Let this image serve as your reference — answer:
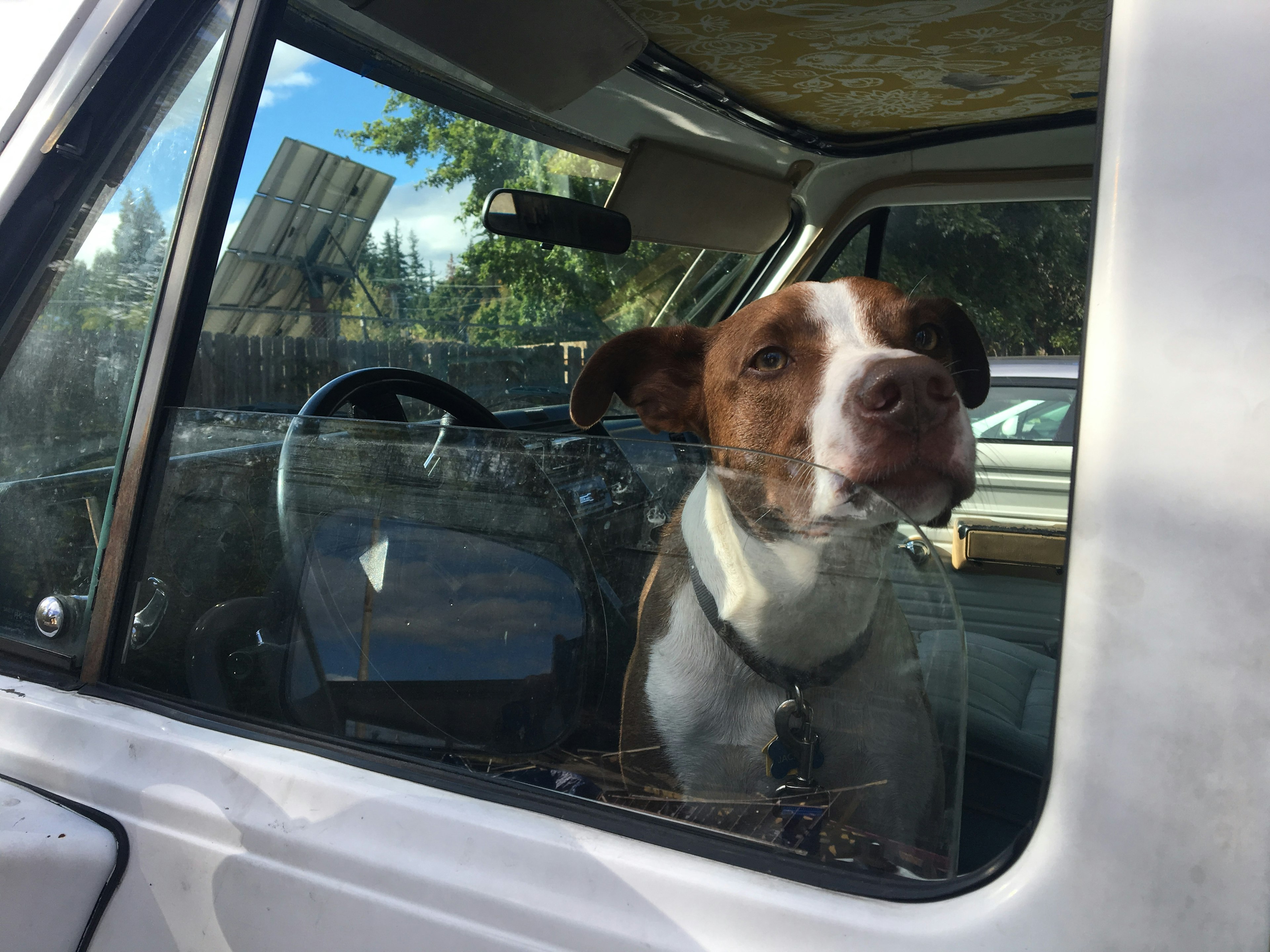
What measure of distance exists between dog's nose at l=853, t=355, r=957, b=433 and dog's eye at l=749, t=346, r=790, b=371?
0.44 m

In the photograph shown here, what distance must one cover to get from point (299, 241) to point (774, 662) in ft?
6.69

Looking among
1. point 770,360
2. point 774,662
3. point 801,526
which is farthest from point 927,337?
point 801,526

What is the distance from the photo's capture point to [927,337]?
7.11ft

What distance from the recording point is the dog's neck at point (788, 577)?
1022 mm

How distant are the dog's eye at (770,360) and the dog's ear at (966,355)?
0.50 meters

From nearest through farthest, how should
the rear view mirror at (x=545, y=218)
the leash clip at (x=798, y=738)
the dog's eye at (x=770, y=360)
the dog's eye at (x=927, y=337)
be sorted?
the leash clip at (x=798, y=738), the dog's eye at (x=770, y=360), the dog's eye at (x=927, y=337), the rear view mirror at (x=545, y=218)

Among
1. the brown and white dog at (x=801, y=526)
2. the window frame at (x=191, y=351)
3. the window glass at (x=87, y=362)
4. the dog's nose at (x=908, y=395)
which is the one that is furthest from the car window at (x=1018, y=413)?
the window glass at (x=87, y=362)

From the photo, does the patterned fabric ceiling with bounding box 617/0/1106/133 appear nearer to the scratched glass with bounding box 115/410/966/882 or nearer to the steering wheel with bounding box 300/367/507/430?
the steering wheel with bounding box 300/367/507/430

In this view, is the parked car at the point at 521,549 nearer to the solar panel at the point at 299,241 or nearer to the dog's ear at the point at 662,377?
the solar panel at the point at 299,241

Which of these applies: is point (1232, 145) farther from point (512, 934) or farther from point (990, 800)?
point (512, 934)

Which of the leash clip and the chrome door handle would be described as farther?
the chrome door handle

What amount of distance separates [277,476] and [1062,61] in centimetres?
229

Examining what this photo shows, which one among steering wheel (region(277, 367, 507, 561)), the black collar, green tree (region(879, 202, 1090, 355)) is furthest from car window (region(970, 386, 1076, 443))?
steering wheel (region(277, 367, 507, 561))

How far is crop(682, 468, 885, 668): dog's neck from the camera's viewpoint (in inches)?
40.3
